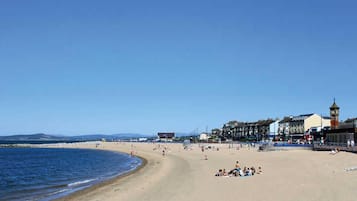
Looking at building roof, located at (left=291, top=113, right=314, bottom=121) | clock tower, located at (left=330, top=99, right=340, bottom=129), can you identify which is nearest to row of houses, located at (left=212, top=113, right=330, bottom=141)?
building roof, located at (left=291, top=113, right=314, bottom=121)

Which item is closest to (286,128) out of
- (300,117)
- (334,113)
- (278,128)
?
(278,128)

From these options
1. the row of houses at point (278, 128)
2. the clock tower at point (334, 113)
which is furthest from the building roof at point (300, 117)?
the clock tower at point (334, 113)

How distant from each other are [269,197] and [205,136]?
17325 cm

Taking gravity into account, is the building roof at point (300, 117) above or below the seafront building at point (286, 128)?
above

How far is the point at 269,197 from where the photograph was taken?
63.3 feet

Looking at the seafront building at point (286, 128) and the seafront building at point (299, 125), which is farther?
the seafront building at point (299, 125)

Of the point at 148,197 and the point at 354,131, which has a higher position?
the point at 354,131

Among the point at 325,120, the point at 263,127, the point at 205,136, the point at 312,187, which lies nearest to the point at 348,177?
the point at 312,187

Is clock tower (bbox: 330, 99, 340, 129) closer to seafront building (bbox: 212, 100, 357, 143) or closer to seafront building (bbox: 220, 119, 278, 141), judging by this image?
seafront building (bbox: 212, 100, 357, 143)

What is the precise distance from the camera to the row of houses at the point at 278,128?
119938 mm

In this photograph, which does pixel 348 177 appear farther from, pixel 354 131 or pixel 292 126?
pixel 292 126

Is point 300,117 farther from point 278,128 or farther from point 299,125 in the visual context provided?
point 278,128

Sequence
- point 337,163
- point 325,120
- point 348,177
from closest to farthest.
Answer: point 348,177 < point 337,163 < point 325,120

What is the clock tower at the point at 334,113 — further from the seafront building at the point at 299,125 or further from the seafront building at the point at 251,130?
the seafront building at the point at 251,130
